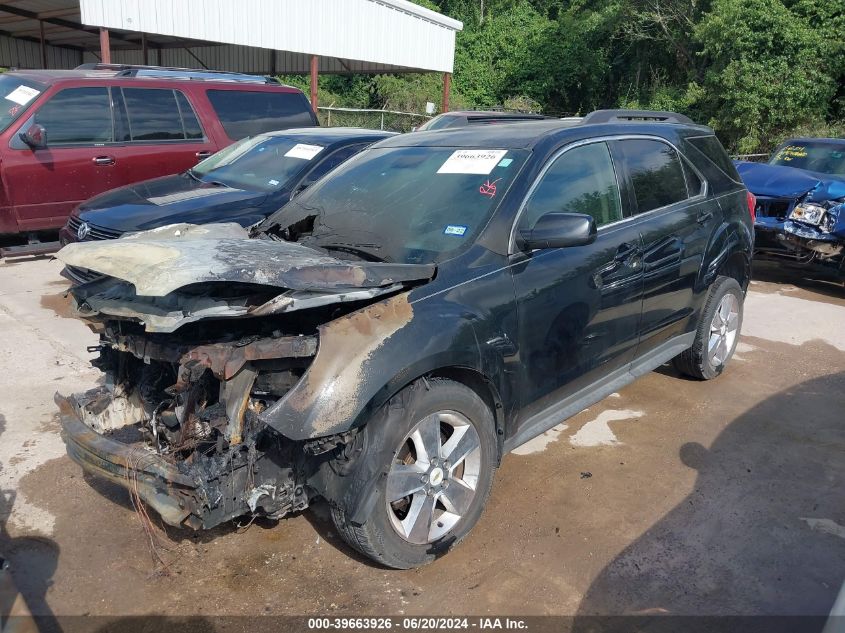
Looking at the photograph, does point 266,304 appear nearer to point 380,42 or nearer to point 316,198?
point 316,198

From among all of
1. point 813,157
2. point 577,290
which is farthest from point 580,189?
point 813,157

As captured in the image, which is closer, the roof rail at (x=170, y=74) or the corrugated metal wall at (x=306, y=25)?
the roof rail at (x=170, y=74)

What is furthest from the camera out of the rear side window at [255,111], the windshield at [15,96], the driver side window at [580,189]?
the rear side window at [255,111]

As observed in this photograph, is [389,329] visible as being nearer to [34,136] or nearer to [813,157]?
[34,136]

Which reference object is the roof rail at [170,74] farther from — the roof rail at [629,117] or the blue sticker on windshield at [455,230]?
the blue sticker on windshield at [455,230]

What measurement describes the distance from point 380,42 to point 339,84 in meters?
15.8

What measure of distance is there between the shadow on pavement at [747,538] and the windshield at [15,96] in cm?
727

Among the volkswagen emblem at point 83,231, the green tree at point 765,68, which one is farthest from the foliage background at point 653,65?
the volkswagen emblem at point 83,231

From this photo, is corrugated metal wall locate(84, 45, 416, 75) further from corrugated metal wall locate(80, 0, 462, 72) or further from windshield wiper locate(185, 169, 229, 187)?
windshield wiper locate(185, 169, 229, 187)

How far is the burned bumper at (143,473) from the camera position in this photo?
2.69m

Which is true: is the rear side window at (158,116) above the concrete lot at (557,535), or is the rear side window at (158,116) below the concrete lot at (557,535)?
above

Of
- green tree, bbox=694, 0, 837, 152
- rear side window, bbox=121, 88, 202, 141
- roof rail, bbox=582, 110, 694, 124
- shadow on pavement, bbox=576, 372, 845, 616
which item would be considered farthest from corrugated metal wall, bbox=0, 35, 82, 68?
shadow on pavement, bbox=576, 372, 845, 616

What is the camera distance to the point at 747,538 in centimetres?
345

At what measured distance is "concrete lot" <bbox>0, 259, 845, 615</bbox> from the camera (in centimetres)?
301
